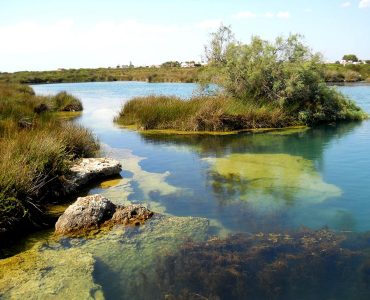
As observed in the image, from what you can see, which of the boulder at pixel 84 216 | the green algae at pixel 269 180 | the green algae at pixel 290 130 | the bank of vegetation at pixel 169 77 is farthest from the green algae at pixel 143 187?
the bank of vegetation at pixel 169 77

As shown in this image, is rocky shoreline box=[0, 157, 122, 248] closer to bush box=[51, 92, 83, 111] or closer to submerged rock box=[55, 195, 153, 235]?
submerged rock box=[55, 195, 153, 235]

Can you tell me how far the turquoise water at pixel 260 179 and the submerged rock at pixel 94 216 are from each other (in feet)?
2.23

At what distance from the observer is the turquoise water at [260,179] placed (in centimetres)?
738

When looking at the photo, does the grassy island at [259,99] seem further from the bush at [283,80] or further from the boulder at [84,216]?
the boulder at [84,216]

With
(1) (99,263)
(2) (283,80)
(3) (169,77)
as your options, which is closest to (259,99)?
(2) (283,80)

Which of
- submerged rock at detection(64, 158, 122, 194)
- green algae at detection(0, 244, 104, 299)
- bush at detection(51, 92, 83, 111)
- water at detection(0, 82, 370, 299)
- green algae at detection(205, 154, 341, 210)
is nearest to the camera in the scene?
green algae at detection(0, 244, 104, 299)

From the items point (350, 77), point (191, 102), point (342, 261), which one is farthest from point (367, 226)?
point (350, 77)

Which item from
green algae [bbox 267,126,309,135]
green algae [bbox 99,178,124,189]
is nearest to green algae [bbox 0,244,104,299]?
green algae [bbox 99,178,124,189]

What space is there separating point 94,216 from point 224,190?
3.02 m

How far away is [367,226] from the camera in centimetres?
684

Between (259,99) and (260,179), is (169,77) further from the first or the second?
(260,179)

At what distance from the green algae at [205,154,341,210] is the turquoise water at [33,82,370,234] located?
21 millimetres

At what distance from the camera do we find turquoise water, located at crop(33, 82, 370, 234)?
7379 mm

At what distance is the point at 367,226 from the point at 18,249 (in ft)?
18.5
